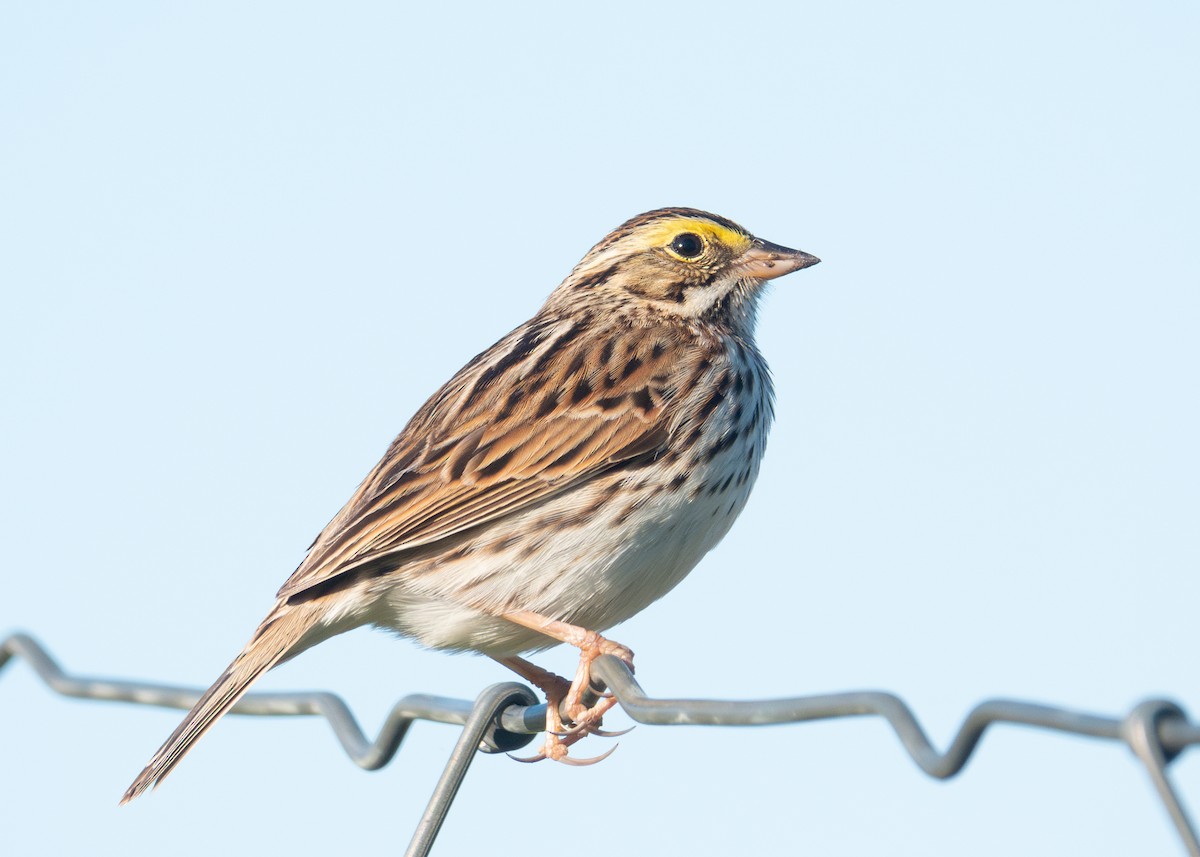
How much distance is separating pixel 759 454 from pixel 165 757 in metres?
2.50

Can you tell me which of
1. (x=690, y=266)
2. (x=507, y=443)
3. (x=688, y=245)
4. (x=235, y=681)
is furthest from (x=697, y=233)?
(x=235, y=681)

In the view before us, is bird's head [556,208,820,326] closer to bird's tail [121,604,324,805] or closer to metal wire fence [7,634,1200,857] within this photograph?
bird's tail [121,604,324,805]

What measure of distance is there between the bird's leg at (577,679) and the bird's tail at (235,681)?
76cm

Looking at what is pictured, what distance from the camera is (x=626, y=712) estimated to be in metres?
3.95

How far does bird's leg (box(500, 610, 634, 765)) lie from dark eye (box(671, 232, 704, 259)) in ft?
7.11

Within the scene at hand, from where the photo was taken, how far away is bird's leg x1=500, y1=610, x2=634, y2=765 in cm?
560

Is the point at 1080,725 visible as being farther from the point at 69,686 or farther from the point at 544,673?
the point at 544,673

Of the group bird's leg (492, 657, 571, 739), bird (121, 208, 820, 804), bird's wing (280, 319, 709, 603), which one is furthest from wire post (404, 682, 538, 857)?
bird's leg (492, 657, 571, 739)

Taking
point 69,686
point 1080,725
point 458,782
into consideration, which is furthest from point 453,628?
point 1080,725

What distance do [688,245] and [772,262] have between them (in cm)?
39

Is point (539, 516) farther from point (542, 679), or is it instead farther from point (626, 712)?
point (626, 712)

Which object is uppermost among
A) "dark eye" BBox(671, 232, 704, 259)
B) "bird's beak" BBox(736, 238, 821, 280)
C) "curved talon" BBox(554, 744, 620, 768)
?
"dark eye" BBox(671, 232, 704, 259)

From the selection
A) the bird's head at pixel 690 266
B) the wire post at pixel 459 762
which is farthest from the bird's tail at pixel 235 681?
the bird's head at pixel 690 266

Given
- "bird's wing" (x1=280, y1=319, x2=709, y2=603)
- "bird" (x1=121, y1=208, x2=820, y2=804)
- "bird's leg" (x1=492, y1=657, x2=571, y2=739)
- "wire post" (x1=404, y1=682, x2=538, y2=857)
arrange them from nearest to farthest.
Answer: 1. "wire post" (x1=404, y1=682, x2=538, y2=857)
2. "bird" (x1=121, y1=208, x2=820, y2=804)
3. "bird's wing" (x1=280, y1=319, x2=709, y2=603)
4. "bird's leg" (x1=492, y1=657, x2=571, y2=739)
